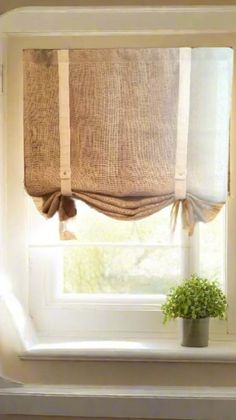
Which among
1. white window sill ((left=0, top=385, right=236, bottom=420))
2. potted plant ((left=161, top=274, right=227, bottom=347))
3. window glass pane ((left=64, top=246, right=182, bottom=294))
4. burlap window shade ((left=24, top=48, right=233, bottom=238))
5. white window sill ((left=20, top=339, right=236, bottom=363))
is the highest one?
burlap window shade ((left=24, top=48, right=233, bottom=238))

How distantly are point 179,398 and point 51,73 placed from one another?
3.74 feet

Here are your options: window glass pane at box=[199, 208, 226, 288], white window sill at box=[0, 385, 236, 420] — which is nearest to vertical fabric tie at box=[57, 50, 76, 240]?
window glass pane at box=[199, 208, 226, 288]

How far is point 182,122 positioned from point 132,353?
784 millimetres

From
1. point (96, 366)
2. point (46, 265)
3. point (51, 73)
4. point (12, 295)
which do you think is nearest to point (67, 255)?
point (46, 265)

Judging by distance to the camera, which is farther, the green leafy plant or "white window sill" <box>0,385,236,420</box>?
the green leafy plant

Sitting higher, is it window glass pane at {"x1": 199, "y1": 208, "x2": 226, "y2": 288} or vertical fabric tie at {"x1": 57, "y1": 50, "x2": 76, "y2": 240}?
vertical fabric tie at {"x1": 57, "y1": 50, "x2": 76, "y2": 240}

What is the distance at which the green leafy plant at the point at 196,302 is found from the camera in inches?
90.4

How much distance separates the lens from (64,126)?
7.88 ft

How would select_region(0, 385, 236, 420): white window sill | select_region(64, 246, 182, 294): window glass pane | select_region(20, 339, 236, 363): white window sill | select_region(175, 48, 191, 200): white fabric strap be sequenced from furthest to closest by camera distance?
select_region(64, 246, 182, 294): window glass pane
select_region(175, 48, 191, 200): white fabric strap
select_region(20, 339, 236, 363): white window sill
select_region(0, 385, 236, 420): white window sill

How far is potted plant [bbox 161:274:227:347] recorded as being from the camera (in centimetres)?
230

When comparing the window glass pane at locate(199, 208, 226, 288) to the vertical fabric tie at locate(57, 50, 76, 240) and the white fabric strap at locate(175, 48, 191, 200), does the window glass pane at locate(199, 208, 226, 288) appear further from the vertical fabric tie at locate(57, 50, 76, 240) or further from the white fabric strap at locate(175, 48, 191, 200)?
the vertical fabric tie at locate(57, 50, 76, 240)

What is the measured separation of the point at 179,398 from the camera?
2.09m

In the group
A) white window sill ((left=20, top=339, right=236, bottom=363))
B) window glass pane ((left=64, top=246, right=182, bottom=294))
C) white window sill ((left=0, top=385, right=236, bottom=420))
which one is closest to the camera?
white window sill ((left=0, top=385, right=236, bottom=420))

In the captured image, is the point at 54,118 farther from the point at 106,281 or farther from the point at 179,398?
the point at 179,398
